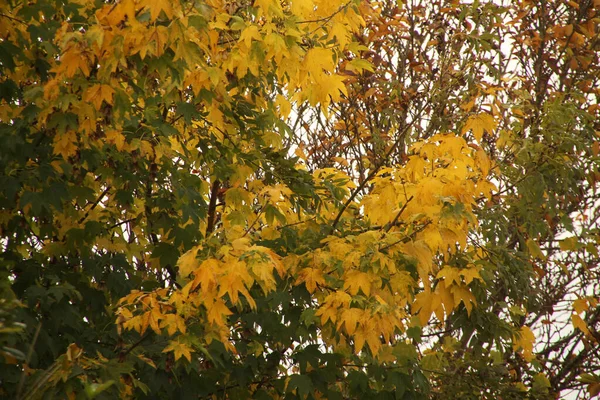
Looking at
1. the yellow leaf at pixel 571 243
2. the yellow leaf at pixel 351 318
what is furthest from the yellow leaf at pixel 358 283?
the yellow leaf at pixel 571 243

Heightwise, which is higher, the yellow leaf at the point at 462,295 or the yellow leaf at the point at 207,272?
the yellow leaf at the point at 462,295

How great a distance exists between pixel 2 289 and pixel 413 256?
5.96 feet

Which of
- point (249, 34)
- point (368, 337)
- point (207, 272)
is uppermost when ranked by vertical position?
point (249, 34)

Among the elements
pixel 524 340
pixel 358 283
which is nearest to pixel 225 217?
pixel 358 283

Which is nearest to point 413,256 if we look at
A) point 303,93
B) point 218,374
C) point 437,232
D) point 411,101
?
→ point 437,232

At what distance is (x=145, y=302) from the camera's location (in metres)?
3.19

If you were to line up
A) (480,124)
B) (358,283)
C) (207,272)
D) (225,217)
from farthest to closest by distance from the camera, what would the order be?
(225,217) < (480,124) < (358,283) < (207,272)

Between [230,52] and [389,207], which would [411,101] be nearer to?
[389,207]

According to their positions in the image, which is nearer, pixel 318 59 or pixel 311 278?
pixel 318 59

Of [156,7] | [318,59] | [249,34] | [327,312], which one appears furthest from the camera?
[327,312]

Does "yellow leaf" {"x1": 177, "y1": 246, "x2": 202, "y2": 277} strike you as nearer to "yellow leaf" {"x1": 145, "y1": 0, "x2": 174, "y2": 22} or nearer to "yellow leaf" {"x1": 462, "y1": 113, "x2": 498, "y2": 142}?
"yellow leaf" {"x1": 145, "y1": 0, "x2": 174, "y2": 22}

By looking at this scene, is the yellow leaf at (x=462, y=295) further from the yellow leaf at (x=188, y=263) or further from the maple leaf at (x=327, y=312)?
the yellow leaf at (x=188, y=263)

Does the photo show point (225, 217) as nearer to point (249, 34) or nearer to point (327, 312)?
point (327, 312)

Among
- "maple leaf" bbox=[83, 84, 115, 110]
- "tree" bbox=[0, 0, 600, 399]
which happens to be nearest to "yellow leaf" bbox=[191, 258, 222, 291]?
"tree" bbox=[0, 0, 600, 399]
